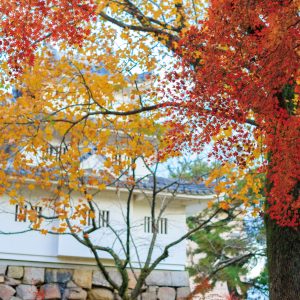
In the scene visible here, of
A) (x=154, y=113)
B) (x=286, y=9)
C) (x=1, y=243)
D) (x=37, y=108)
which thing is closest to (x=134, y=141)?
(x=154, y=113)

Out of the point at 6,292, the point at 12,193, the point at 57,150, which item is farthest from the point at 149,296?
the point at 57,150

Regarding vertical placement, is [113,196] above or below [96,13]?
below

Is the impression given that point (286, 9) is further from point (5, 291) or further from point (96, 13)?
point (5, 291)

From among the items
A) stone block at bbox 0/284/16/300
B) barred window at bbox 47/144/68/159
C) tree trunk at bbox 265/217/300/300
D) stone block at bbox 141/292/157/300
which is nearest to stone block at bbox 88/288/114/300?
stone block at bbox 141/292/157/300

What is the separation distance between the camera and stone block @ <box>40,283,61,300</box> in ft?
52.6

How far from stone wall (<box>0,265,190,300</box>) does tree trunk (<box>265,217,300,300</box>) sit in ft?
25.1

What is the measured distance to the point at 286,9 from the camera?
779 centimetres

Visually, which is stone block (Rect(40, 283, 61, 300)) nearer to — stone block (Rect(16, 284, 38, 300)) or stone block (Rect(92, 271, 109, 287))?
stone block (Rect(16, 284, 38, 300))

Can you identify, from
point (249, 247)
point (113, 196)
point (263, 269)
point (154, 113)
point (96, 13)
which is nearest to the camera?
point (96, 13)

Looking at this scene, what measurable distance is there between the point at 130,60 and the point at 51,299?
6.98 metres

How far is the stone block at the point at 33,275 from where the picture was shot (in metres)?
16.1

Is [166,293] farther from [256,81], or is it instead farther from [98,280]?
[256,81]

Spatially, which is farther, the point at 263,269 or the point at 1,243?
the point at 263,269

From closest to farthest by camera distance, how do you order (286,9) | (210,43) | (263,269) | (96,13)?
(286,9) → (210,43) → (96,13) → (263,269)
